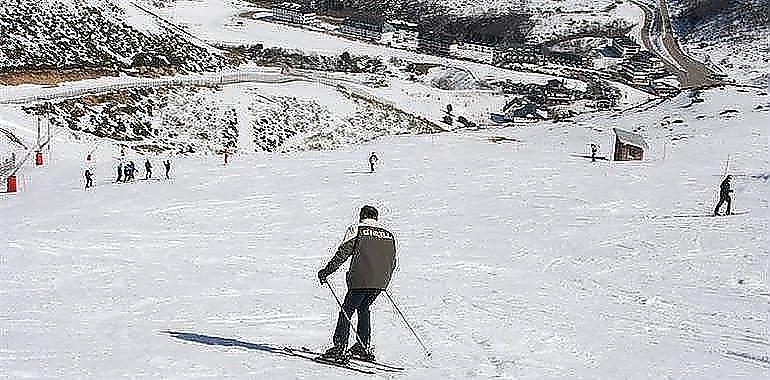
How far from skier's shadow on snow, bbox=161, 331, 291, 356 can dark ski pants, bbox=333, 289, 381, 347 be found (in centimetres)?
96

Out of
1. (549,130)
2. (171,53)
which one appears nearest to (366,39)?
(171,53)

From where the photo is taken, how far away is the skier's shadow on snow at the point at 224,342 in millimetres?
9070

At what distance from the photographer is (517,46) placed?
426 ft

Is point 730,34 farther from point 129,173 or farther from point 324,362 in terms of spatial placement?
point 324,362

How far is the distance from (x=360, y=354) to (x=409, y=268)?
27.2 feet

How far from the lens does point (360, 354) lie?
844 centimetres

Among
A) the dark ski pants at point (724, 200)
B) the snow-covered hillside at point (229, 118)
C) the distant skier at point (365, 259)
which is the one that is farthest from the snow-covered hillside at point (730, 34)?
the distant skier at point (365, 259)

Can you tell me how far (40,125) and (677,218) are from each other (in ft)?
113

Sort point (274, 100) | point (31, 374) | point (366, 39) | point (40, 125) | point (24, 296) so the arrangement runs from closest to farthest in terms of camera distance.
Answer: point (31, 374), point (24, 296), point (40, 125), point (274, 100), point (366, 39)

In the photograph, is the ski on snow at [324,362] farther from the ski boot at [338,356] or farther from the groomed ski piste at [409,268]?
the groomed ski piste at [409,268]

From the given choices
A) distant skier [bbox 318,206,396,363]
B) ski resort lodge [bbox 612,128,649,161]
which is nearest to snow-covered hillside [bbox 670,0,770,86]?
ski resort lodge [bbox 612,128,649,161]

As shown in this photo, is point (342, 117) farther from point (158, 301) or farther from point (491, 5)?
point (491, 5)

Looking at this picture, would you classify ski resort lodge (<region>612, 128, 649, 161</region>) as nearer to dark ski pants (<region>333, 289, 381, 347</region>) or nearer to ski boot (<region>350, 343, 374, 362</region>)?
ski boot (<region>350, 343, 374, 362</region>)

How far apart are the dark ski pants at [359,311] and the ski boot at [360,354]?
0.38 ft
